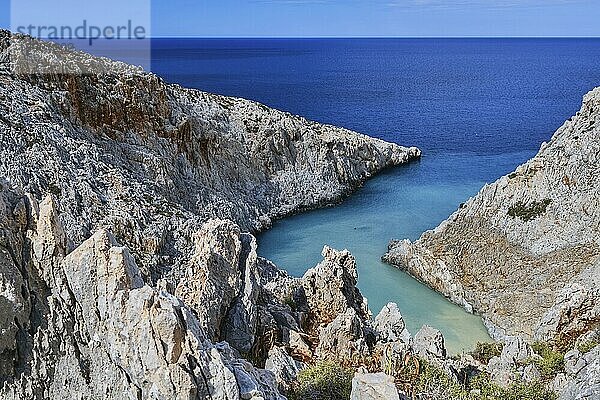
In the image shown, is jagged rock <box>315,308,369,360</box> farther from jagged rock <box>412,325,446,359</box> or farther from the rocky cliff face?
jagged rock <box>412,325,446,359</box>

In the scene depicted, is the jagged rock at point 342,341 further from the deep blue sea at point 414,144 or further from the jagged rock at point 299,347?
the deep blue sea at point 414,144

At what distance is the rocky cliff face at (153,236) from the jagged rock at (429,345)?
1.92m

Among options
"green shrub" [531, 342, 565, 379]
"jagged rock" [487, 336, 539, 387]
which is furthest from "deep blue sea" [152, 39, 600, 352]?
"jagged rock" [487, 336, 539, 387]

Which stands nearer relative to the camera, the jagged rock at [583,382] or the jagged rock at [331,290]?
the jagged rock at [583,382]

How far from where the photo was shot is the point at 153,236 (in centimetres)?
3688

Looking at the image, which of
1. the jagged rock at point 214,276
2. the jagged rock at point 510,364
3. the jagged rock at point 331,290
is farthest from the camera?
the jagged rock at point 331,290

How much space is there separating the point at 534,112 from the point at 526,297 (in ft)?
322

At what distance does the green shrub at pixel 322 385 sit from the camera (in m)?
17.2

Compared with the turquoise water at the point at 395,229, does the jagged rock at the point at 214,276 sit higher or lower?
higher

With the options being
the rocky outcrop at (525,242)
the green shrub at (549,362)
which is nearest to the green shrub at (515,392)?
the green shrub at (549,362)

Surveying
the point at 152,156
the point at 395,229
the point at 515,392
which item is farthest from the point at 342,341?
the point at 395,229

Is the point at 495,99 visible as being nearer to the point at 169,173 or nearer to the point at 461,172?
the point at 461,172

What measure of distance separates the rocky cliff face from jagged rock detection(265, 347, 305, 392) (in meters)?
0.07

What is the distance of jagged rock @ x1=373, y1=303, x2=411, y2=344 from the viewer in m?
23.9
